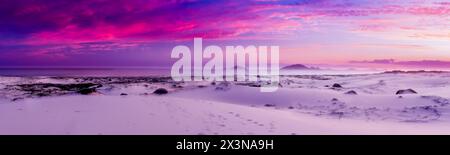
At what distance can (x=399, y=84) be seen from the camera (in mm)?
28031

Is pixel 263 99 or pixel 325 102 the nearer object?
pixel 325 102

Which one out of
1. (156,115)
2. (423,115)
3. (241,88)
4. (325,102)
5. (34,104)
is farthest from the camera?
(241,88)

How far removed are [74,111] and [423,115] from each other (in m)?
9.26
